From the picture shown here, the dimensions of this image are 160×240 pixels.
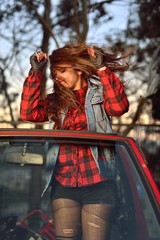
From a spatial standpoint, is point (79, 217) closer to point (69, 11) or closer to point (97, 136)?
point (97, 136)

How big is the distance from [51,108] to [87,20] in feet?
14.8

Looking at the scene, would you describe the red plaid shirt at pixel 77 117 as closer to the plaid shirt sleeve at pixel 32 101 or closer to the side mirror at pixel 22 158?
the plaid shirt sleeve at pixel 32 101

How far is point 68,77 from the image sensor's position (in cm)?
343

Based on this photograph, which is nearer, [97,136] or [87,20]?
[97,136]

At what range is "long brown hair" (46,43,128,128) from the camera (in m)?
3.34

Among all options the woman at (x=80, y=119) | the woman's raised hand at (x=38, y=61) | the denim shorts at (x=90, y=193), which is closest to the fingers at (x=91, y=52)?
the woman at (x=80, y=119)

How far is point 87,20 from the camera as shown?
7.66 metres

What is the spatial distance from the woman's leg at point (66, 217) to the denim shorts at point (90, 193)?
0.10 feet

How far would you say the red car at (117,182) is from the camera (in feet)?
8.48

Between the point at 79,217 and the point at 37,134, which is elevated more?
the point at 37,134

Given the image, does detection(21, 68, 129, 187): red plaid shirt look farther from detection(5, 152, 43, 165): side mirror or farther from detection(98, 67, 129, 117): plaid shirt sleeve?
detection(5, 152, 43, 165): side mirror

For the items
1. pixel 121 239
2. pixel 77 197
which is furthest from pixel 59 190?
pixel 121 239

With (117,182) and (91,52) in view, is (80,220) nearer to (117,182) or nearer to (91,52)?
(117,182)

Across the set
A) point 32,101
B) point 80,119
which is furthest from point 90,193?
point 32,101
